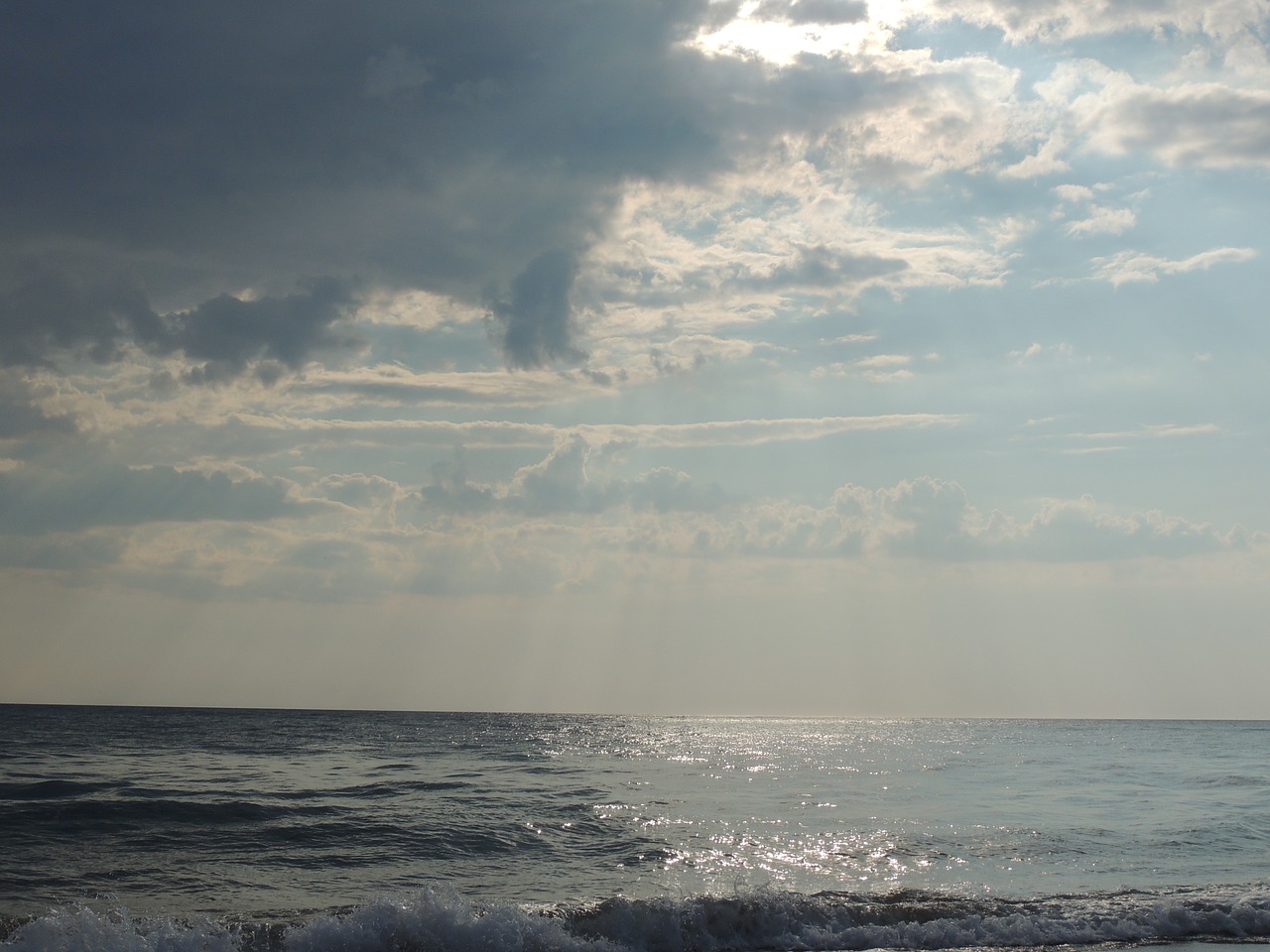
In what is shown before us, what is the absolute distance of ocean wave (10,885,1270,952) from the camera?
17484 millimetres

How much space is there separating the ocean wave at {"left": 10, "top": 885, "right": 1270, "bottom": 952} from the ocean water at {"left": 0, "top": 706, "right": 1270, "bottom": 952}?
48 mm

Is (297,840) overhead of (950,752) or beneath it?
overhead

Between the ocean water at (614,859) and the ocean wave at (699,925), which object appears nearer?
the ocean wave at (699,925)

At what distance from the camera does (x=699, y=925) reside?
19578 millimetres

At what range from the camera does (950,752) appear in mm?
72438

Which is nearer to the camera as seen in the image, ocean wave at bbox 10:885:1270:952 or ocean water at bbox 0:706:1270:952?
ocean wave at bbox 10:885:1270:952

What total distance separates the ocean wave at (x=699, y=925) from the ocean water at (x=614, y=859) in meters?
0.05

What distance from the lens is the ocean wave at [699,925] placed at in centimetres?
1748

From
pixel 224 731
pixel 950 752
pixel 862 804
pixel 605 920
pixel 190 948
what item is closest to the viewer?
pixel 190 948

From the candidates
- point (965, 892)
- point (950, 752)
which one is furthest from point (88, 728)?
point (965, 892)

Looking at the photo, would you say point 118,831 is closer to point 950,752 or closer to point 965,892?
point 965,892

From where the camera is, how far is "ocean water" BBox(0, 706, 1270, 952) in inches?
752

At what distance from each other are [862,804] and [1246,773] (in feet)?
88.7

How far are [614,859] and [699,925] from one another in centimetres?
643
